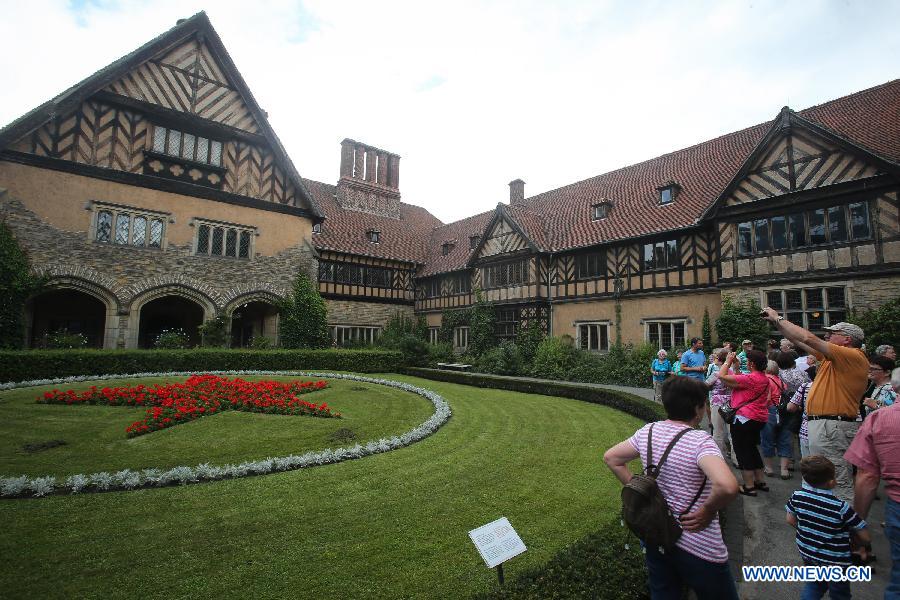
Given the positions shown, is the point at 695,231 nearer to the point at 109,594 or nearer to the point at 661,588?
the point at 661,588

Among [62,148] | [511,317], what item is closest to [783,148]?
[511,317]

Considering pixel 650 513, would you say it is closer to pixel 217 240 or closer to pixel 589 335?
pixel 589 335

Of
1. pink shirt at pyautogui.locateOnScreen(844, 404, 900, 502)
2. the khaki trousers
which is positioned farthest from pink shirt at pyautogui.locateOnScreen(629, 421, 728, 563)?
the khaki trousers

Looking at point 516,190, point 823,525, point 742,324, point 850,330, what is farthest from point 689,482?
point 516,190

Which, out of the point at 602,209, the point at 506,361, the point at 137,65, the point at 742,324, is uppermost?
the point at 137,65

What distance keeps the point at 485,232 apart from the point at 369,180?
13094 mm

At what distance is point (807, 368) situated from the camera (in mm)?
7781

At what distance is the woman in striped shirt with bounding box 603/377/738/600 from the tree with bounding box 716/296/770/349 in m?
15.4

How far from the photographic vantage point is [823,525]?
3230 mm

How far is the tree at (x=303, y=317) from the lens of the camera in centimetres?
2153

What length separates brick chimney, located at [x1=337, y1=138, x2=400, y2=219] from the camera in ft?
109

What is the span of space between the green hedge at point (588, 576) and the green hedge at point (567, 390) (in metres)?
6.84

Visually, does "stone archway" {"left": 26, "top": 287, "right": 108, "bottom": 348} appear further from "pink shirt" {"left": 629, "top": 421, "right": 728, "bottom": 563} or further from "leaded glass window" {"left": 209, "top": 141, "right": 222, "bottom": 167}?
"pink shirt" {"left": 629, "top": 421, "right": 728, "bottom": 563}

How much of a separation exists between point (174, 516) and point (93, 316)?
19927 mm
